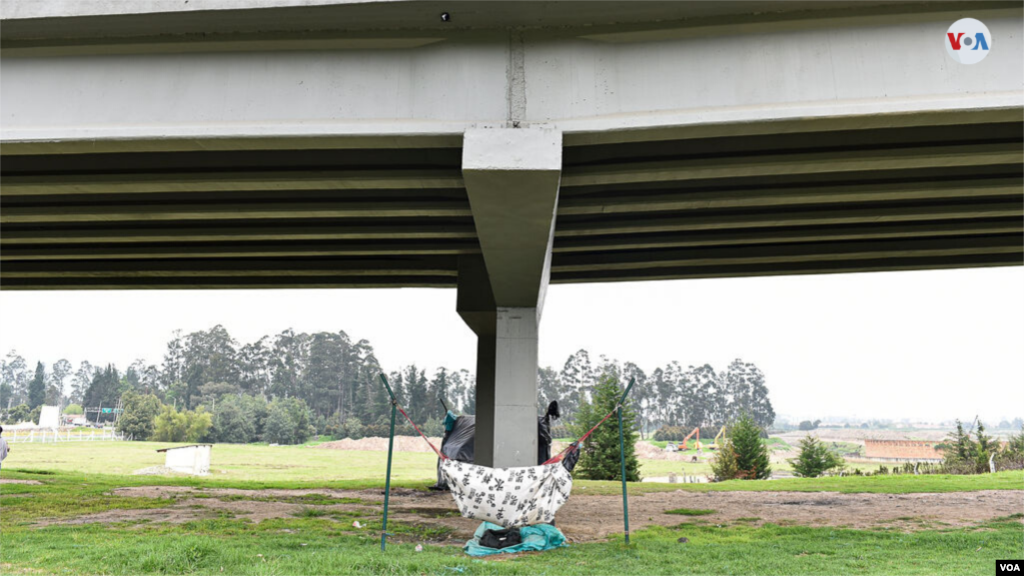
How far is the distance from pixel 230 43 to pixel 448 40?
2314 mm

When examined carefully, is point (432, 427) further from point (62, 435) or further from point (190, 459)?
point (62, 435)

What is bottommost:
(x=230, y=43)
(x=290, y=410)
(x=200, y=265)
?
(x=290, y=410)

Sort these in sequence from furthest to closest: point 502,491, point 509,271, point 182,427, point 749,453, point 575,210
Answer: point 182,427, point 749,453, point 575,210, point 509,271, point 502,491

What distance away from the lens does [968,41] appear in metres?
6.16

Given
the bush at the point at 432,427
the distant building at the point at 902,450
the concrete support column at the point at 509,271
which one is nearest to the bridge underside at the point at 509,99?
the concrete support column at the point at 509,271

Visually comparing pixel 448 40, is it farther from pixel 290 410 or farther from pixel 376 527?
pixel 290 410

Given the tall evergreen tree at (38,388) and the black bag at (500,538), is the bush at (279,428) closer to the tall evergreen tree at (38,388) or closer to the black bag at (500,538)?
the tall evergreen tree at (38,388)

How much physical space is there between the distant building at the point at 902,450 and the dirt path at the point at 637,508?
5289 cm

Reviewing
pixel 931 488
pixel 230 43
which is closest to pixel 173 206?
pixel 230 43

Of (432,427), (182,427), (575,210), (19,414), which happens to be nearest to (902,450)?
(432,427)

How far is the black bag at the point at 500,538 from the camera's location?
28.3 feet

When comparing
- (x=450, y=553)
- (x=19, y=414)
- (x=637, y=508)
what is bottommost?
(x=19, y=414)

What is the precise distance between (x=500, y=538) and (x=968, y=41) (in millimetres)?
8063

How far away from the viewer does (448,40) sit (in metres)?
6.58
